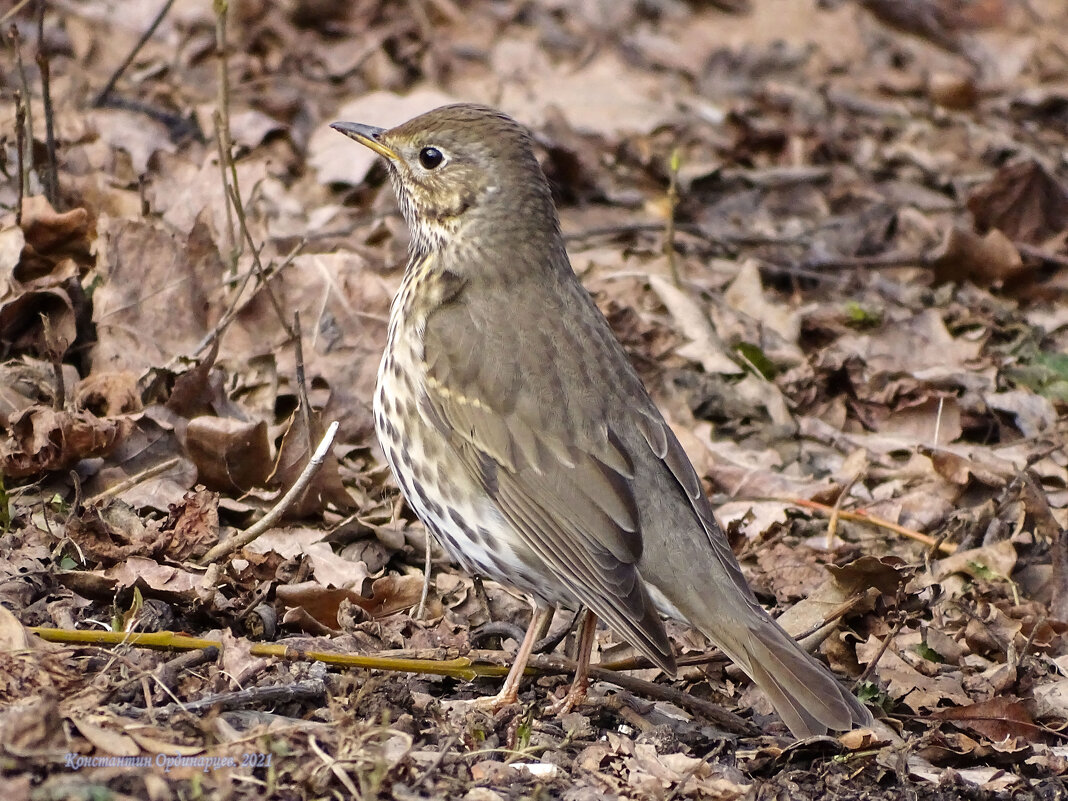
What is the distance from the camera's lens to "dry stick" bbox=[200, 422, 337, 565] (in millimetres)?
4594

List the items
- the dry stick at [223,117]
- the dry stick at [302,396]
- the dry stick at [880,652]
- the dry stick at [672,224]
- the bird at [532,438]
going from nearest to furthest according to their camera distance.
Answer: the bird at [532,438] < the dry stick at [880,652] < the dry stick at [302,396] < the dry stick at [223,117] < the dry stick at [672,224]

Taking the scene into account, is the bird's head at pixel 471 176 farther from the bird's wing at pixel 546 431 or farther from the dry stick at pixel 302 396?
the dry stick at pixel 302 396

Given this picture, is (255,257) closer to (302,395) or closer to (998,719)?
(302,395)

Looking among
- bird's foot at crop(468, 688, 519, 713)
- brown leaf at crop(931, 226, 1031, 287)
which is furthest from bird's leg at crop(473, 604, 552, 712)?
brown leaf at crop(931, 226, 1031, 287)

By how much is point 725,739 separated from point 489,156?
2.32 m

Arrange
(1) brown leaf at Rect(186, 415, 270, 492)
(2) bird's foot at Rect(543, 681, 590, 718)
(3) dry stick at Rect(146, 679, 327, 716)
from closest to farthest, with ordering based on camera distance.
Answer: (3) dry stick at Rect(146, 679, 327, 716), (2) bird's foot at Rect(543, 681, 590, 718), (1) brown leaf at Rect(186, 415, 270, 492)

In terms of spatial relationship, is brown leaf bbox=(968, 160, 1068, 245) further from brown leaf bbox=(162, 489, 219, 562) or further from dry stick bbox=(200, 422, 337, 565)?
brown leaf bbox=(162, 489, 219, 562)

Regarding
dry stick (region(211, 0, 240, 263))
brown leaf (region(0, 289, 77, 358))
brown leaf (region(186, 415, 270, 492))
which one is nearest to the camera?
brown leaf (region(186, 415, 270, 492))

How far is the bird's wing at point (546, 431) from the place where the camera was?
4.51 m

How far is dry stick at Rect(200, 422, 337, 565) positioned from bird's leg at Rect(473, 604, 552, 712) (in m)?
0.94

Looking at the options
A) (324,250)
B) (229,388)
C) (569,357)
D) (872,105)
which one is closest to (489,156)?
(569,357)

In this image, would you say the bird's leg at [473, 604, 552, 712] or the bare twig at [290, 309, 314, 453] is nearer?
the bird's leg at [473, 604, 552, 712]

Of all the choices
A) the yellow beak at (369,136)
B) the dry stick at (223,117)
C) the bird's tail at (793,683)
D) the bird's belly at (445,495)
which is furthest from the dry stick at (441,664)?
the dry stick at (223,117)

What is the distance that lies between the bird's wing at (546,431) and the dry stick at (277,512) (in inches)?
16.2
